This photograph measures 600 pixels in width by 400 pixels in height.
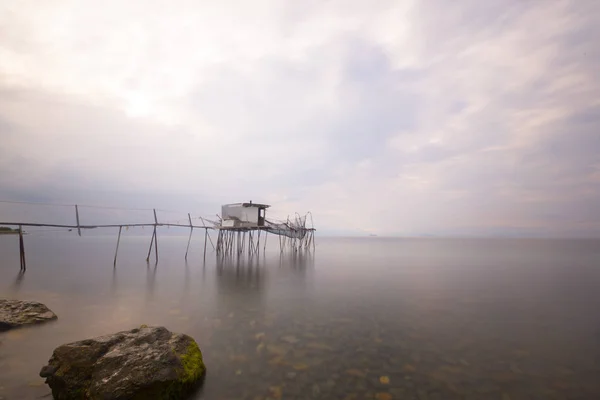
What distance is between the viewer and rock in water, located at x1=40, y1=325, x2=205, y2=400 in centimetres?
556

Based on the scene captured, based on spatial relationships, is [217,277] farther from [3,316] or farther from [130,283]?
[3,316]

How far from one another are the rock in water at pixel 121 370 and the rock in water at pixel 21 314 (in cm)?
697

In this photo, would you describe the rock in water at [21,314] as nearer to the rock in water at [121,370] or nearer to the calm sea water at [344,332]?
the calm sea water at [344,332]

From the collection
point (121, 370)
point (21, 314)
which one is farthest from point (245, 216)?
point (121, 370)

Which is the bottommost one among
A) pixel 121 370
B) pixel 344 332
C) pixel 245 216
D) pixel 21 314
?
pixel 344 332

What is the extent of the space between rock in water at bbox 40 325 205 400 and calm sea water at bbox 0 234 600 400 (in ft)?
3.03

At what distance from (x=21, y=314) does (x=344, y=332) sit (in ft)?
43.5

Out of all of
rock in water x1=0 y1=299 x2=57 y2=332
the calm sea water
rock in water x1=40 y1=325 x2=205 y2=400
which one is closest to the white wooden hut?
the calm sea water

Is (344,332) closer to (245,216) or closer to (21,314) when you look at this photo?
(21,314)

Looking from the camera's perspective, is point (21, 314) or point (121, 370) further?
point (21, 314)

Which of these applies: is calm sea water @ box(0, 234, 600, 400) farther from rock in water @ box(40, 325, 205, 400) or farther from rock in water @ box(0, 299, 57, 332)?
rock in water @ box(40, 325, 205, 400)

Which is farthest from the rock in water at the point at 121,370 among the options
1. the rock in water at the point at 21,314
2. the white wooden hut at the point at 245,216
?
the white wooden hut at the point at 245,216

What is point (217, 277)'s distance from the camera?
23609 mm

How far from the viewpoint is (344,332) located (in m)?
11.0
